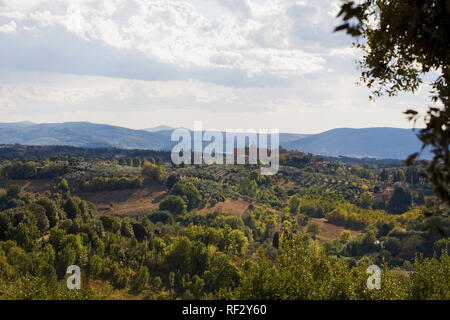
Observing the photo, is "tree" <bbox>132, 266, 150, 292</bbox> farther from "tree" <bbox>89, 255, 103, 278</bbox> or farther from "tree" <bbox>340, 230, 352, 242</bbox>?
"tree" <bbox>340, 230, 352, 242</bbox>

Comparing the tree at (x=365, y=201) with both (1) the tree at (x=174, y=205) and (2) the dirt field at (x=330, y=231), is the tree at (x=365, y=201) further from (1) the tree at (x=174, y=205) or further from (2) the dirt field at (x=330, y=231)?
(1) the tree at (x=174, y=205)

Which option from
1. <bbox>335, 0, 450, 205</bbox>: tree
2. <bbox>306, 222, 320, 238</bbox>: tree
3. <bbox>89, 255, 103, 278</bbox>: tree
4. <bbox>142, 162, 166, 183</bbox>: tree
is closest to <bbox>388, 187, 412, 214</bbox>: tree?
<bbox>306, 222, 320, 238</bbox>: tree

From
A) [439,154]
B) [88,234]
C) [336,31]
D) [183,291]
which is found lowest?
[183,291]

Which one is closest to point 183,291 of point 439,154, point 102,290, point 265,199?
point 102,290

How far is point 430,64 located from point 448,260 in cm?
1750

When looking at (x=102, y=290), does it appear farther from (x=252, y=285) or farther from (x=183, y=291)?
(x=252, y=285)

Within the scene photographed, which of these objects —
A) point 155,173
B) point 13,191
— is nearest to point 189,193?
point 155,173

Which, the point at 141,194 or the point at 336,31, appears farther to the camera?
the point at 141,194

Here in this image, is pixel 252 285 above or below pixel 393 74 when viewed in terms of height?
below

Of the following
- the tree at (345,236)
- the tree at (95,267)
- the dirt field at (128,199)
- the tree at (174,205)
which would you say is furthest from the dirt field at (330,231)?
the tree at (95,267)

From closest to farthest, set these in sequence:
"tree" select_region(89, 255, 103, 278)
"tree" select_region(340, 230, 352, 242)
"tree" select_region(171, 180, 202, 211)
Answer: "tree" select_region(89, 255, 103, 278) → "tree" select_region(340, 230, 352, 242) → "tree" select_region(171, 180, 202, 211)

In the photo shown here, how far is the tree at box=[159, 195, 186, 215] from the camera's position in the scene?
405ft

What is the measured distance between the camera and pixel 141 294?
4225cm

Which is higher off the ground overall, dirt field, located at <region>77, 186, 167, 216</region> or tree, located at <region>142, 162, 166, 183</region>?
tree, located at <region>142, 162, 166, 183</region>
